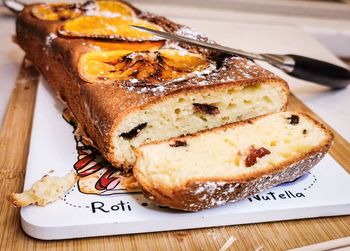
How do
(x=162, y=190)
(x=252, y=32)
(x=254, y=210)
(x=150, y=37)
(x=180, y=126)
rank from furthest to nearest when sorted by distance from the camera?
(x=252, y=32)
(x=150, y=37)
(x=180, y=126)
(x=254, y=210)
(x=162, y=190)

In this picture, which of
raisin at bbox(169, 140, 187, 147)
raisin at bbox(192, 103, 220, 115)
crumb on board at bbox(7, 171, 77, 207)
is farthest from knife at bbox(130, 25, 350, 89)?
crumb on board at bbox(7, 171, 77, 207)

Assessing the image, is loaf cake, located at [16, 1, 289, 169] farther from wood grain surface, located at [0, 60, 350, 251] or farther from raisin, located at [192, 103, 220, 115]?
wood grain surface, located at [0, 60, 350, 251]

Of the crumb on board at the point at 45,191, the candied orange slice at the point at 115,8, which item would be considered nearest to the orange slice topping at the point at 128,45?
the candied orange slice at the point at 115,8

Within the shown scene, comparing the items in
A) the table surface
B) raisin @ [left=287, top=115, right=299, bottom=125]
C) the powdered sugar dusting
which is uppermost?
raisin @ [left=287, top=115, right=299, bottom=125]

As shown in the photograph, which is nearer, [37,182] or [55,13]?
[37,182]

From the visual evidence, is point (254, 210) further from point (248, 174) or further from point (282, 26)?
point (282, 26)

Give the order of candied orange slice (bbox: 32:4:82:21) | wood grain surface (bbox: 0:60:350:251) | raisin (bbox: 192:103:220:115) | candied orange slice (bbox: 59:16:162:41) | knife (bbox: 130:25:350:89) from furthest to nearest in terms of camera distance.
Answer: candied orange slice (bbox: 32:4:82:21), candied orange slice (bbox: 59:16:162:41), knife (bbox: 130:25:350:89), raisin (bbox: 192:103:220:115), wood grain surface (bbox: 0:60:350:251)

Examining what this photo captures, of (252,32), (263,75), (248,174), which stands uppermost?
(263,75)

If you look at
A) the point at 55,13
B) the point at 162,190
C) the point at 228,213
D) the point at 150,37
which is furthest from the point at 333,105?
the point at 55,13
